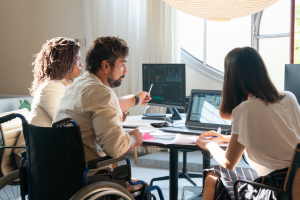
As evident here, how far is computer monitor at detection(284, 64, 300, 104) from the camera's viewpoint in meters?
2.53

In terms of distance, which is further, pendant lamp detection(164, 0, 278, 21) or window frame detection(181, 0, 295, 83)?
window frame detection(181, 0, 295, 83)

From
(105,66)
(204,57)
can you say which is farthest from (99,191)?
(204,57)

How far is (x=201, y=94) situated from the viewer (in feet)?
7.86

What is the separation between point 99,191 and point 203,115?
117cm

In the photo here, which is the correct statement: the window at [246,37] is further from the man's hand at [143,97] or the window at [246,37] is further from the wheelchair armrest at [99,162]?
the wheelchair armrest at [99,162]

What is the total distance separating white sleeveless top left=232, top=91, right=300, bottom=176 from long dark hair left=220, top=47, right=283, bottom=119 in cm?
5

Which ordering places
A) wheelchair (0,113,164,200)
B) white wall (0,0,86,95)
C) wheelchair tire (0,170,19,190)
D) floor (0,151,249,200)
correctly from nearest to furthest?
wheelchair (0,113,164,200) → wheelchair tire (0,170,19,190) → floor (0,151,249,200) → white wall (0,0,86,95)

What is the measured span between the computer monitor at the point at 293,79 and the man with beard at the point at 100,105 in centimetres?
146

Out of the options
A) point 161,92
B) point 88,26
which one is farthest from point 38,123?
point 88,26

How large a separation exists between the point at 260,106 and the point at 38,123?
136cm

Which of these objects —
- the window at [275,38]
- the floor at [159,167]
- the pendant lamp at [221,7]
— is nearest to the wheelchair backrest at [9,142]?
the pendant lamp at [221,7]

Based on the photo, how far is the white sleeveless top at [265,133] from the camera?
1.48m

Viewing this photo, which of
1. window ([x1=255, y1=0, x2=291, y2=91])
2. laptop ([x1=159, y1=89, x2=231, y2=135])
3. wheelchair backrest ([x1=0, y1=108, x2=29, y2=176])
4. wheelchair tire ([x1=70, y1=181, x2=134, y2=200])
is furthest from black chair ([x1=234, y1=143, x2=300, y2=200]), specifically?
window ([x1=255, y1=0, x2=291, y2=91])

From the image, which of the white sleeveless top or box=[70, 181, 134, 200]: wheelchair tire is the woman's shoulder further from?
the white sleeveless top
